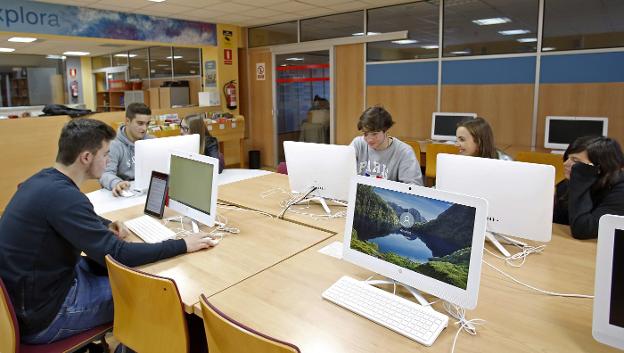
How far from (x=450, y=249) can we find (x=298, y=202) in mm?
1413

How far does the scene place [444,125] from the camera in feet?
17.0

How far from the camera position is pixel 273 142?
746 cm

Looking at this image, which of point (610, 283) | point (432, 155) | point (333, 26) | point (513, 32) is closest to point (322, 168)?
point (610, 283)

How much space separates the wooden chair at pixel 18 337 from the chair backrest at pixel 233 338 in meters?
0.79

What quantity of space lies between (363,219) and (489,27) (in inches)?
173

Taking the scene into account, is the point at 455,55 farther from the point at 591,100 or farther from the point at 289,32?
the point at 289,32

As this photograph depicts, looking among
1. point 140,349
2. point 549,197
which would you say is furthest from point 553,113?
point 140,349

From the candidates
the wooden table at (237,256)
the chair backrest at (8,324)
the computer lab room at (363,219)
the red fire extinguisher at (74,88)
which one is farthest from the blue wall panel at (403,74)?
the red fire extinguisher at (74,88)

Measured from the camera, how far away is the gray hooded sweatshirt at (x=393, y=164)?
9.14 ft

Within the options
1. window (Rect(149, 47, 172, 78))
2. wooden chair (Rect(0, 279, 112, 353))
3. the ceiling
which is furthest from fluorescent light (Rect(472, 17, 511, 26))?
window (Rect(149, 47, 172, 78))

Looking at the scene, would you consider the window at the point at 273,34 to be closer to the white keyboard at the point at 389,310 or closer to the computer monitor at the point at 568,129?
the computer monitor at the point at 568,129

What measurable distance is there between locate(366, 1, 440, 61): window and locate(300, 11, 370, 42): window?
0.21 m

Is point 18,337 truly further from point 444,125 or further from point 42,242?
point 444,125

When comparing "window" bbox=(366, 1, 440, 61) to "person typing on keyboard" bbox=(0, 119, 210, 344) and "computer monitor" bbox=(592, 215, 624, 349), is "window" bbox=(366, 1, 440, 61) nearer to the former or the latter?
"person typing on keyboard" bbox=(0, 119, 210, 344)
